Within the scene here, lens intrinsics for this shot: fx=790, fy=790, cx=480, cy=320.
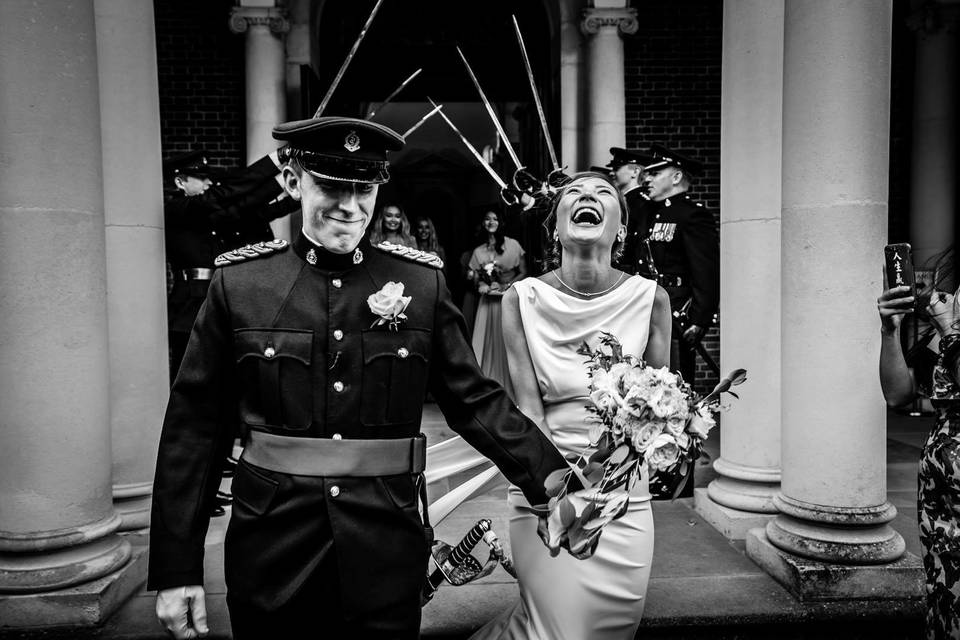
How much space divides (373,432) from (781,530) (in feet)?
8.83

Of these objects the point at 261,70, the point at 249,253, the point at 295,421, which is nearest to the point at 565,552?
the point at 295,421

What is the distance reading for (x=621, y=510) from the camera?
2150 mm

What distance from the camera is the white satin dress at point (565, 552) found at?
2918mm

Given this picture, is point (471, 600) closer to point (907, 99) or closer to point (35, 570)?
point (35, 570)

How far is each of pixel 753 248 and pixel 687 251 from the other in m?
0.85

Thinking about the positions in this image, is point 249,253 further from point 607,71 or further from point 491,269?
point 607,71

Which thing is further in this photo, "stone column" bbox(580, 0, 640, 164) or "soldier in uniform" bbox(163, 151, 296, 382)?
"stone column" bbox(580, 0, 640, 164)

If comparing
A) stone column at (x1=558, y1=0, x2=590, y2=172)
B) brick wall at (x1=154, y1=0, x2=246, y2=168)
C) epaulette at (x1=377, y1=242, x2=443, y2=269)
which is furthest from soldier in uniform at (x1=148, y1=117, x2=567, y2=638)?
brick wall at (x1=154, y1=0, x2=246, y2=168)

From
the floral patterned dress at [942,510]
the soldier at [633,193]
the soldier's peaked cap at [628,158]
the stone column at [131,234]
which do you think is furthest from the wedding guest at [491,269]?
the floral patterned dress at [942,510]

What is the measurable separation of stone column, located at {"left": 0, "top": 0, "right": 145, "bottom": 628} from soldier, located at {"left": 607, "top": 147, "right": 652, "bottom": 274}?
3.61 meters

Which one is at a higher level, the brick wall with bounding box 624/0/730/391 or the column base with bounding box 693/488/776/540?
the brick wall with bounding box 624/0/730/391

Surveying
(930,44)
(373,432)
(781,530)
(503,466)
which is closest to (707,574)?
(781,530)

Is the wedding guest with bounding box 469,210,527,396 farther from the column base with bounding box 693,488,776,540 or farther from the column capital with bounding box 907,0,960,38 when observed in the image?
the column capital with bounding box 907,0,960,38

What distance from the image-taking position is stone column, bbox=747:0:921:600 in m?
3.79
